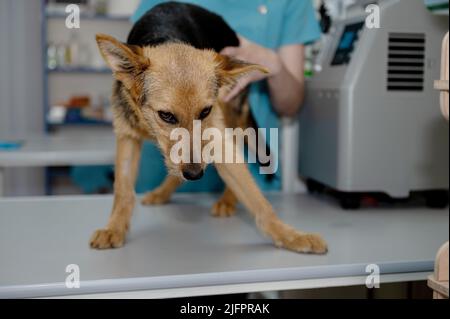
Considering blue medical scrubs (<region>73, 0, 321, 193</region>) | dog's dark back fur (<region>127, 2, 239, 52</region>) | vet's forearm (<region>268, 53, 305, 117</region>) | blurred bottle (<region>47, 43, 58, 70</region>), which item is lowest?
vet's forearm (<region>268, 53, 305, 117</region>)

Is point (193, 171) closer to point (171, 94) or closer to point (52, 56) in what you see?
point (171, 94)

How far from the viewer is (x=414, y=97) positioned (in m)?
1.06

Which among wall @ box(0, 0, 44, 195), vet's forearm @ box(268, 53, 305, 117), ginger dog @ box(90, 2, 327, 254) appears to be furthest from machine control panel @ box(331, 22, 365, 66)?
wall @ box(0, 0, 44, 195)

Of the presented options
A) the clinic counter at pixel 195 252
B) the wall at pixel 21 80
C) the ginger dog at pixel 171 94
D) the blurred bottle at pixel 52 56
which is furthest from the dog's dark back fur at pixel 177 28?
the blurred bottle at pixel 52 56

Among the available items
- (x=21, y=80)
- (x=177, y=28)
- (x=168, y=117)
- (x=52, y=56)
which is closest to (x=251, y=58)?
(x=177, y=28)

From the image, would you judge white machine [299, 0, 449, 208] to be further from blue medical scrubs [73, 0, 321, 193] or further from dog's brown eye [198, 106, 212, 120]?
dog's brown eye [198, 106, 212, 120]

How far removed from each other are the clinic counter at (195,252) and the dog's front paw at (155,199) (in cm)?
4

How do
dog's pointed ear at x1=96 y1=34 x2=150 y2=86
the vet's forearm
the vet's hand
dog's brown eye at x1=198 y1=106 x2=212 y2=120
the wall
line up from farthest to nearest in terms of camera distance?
the wall, the vet's forearm, the vet's hand, dog's brown eye at x1=198 y1=106 x2=212 y2=120, dog's pointed ear at x1=96 y1=34 x2=150 y2=86

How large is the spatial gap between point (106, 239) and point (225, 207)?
1.01 ft

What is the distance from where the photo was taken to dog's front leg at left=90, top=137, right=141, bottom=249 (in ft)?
2.61

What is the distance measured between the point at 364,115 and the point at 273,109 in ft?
0.99

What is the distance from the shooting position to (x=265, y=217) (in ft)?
2.86

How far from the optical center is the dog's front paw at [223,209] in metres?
1.03

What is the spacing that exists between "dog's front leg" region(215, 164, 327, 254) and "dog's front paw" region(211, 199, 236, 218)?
0.11 metres
